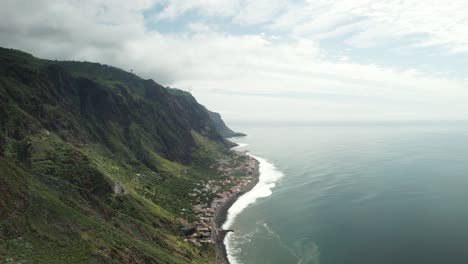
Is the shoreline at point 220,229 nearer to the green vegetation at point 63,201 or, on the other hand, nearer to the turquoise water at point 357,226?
the turquoise water at point 357,226

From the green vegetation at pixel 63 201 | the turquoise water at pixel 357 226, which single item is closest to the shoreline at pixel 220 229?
the turquoise water at pixel 357 226

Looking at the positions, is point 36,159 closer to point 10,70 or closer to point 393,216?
point 10,70

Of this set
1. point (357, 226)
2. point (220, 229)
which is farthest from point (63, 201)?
point (357, 226)

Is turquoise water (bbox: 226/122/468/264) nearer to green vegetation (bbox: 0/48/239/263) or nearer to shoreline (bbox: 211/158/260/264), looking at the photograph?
shoreline (bbox: 211/158/260/264)

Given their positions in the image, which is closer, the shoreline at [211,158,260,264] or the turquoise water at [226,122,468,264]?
the turquoise water at [226,122,468,264]

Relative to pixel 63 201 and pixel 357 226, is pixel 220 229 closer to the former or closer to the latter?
pixel 357 226

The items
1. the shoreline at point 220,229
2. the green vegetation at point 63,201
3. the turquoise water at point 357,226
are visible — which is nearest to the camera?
the green vegetation at point 63,201

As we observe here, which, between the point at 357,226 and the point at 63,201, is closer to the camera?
the point at 63,201

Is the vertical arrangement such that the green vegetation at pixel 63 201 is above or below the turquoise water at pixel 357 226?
above

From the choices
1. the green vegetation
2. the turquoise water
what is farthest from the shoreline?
the green vegetation

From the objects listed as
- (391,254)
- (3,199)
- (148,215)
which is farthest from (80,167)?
(391,254)

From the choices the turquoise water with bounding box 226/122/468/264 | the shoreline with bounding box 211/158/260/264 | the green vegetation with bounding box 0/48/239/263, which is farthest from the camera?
the shoreline with bounding box 211/158/260/264
